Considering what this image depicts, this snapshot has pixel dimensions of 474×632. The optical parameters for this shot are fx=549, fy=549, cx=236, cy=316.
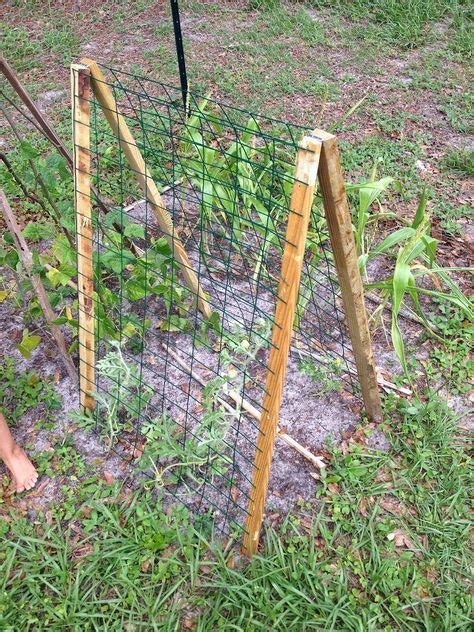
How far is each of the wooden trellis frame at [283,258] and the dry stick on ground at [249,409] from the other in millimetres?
267

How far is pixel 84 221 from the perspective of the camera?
2021mm

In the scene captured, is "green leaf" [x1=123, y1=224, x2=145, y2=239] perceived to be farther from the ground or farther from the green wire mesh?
the ground

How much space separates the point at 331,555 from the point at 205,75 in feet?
13.5

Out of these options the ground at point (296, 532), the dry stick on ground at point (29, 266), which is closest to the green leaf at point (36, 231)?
the dry stick on ground at point (29, 266)

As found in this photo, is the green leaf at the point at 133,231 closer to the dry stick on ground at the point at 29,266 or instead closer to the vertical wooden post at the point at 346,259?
the dry stick on ground at the point at 29,266

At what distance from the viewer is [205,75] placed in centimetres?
477

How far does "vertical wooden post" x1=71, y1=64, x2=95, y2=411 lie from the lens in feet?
6.07

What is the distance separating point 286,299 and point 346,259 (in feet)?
1.09

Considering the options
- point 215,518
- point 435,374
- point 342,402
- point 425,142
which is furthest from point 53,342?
point 425,142

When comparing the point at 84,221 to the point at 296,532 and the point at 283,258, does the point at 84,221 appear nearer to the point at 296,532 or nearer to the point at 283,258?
the point at 283,258

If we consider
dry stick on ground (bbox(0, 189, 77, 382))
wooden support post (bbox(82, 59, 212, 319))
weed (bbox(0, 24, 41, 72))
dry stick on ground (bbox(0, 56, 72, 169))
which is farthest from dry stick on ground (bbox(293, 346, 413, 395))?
weed (bbox(0, 24, 41, 72))

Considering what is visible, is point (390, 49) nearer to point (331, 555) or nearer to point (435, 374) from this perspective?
point (435, 374)

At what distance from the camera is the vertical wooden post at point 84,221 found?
1851 millimetres

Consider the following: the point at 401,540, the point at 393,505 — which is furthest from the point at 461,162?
the point at 401,540
